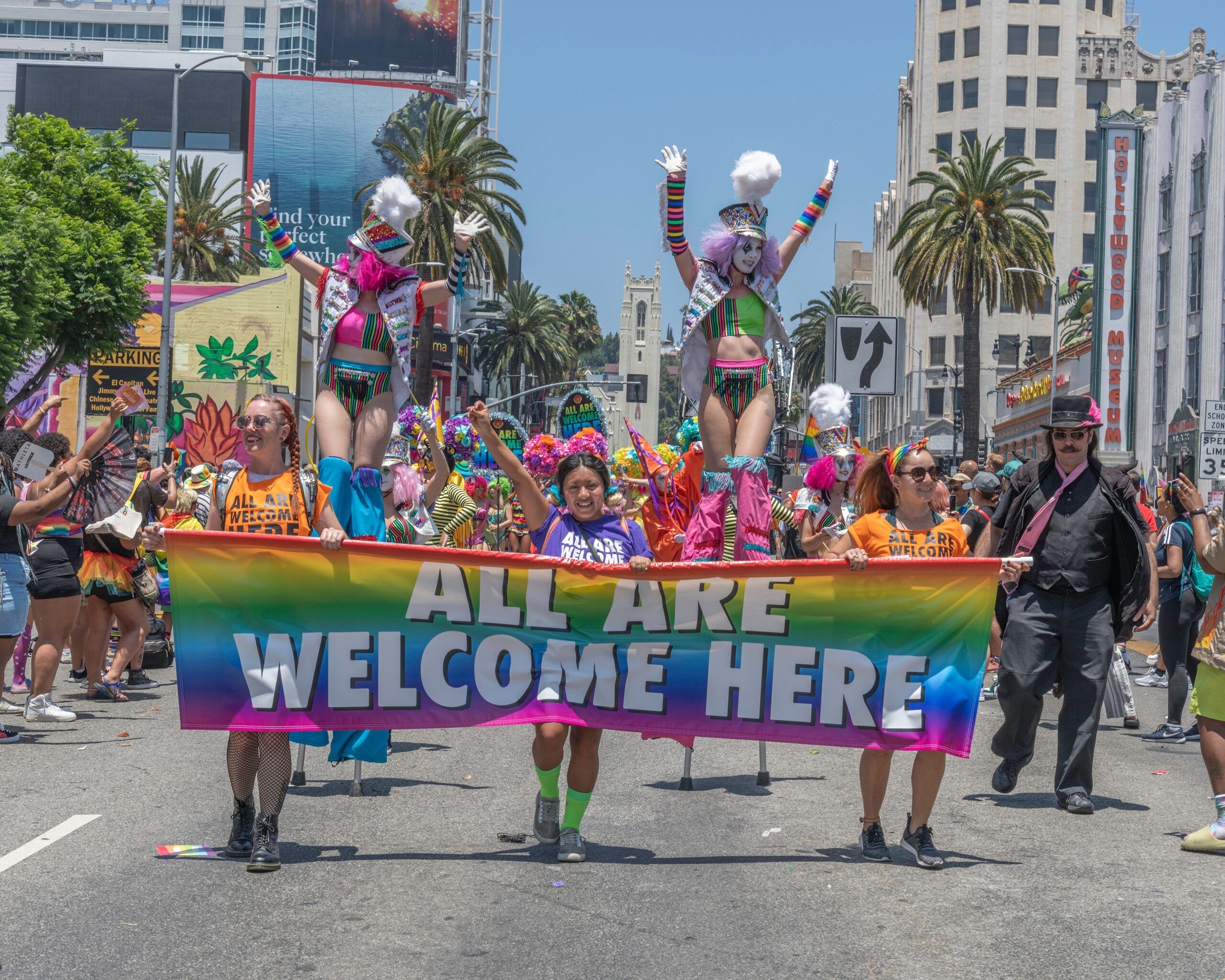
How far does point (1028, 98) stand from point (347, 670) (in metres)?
90.3

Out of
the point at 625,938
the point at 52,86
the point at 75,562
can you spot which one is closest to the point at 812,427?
the point at 75,562

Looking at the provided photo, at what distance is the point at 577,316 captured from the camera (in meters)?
112

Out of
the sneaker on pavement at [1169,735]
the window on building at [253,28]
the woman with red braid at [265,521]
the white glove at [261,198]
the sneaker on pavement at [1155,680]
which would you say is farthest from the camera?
the window on building at [253,28]

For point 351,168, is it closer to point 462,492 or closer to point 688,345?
point 462,492

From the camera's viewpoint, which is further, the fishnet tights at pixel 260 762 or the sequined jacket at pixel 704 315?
the sequined jacket at pixel 704 315

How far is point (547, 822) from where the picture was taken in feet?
22.2

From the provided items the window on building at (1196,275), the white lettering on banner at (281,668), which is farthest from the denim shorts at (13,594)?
the window on building at (1196,275)

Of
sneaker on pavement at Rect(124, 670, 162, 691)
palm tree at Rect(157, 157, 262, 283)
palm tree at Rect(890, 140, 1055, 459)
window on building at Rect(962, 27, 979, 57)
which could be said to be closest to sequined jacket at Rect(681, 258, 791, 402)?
sneaker on pavement at Rect(124, 670, 162, 691)

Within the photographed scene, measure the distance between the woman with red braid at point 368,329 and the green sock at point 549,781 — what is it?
2.08m

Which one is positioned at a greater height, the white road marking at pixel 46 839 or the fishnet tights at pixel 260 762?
the fishnet tights at pixel 260 762

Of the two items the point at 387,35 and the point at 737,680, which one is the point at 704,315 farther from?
the point at 387,35

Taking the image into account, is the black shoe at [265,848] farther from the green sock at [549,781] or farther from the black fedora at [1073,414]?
the black fedora at [1073,414]

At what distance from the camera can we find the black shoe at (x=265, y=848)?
622 centimetres

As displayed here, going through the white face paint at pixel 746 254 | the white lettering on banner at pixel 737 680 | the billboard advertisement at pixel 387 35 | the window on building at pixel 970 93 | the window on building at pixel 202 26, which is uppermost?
the window on building at pixel 202 26
